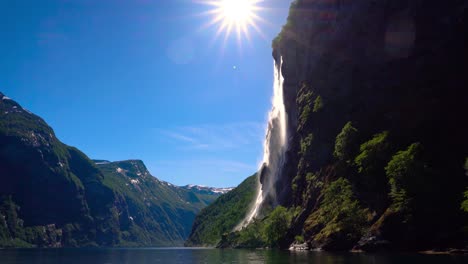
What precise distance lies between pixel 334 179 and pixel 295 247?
21599mm

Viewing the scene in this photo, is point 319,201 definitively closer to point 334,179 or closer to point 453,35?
point 334,179

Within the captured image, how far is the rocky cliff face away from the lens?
73812mm

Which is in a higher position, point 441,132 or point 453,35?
point 453,35

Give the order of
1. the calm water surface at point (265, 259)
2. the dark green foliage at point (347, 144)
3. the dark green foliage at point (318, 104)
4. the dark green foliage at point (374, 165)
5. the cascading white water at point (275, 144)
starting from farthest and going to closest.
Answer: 1. the cascading white water at point (275, 144)
2. the dark green foliage at point (318, 104)
3. the dark green foliage at point (347, 144)
4. the dark green foliage at point (374, 165)
5. the calm water surface at point (265, 259)

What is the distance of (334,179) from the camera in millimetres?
104812

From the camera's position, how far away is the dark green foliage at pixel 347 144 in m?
99.7

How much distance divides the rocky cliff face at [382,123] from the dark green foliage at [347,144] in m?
0.27

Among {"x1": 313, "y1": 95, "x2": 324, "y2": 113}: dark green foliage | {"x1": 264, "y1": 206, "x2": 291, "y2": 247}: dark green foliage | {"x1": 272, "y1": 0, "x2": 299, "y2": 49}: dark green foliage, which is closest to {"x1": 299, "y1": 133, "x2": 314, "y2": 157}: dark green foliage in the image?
{"x1": 313, "y1": 95, "x2": 324, "y2": 113}: dark green foliage

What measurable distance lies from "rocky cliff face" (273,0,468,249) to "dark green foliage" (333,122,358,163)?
0.27 metres

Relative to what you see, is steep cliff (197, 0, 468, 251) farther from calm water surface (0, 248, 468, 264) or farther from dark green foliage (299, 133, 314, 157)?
calm water surface (0, 248, 468, 264)

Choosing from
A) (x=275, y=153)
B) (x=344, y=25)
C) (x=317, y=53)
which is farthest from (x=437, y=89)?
(x=275, y=153)

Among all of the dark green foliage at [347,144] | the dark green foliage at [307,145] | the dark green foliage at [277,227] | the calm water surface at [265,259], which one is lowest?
the calm water surface at [265,259]

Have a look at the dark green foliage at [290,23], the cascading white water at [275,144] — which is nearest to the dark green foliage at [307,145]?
the cascading white water at [275,144]

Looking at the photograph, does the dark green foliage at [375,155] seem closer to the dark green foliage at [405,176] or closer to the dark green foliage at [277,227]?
the dark green foliage at [405,176]
